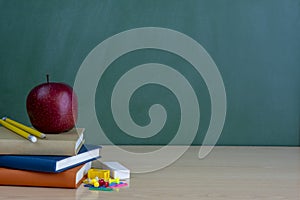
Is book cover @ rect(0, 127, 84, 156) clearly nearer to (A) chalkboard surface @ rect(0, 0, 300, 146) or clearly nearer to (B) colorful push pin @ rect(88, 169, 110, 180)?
(B) colorful push pin @ rect(88, 169, 110, 180)

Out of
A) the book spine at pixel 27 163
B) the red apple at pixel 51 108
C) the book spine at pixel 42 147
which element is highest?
the red apple at pixel 51 108

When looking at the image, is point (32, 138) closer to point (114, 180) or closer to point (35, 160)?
point (35, 160)

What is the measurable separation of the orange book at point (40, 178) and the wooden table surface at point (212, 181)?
12 millimetres

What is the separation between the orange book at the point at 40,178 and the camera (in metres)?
0.88

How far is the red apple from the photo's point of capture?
958 mm

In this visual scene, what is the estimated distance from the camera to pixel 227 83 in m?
1.40

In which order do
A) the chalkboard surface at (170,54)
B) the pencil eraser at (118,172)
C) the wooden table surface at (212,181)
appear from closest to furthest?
the wooden table surface at (212,181) < the pencil eraser at (118,172) < the chalkboard surface at (170,54)

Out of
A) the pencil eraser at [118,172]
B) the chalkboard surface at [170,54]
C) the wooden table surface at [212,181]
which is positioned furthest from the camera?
the chalkboard surface at [170,54]

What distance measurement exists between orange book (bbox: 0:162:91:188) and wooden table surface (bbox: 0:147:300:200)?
0.04 feet

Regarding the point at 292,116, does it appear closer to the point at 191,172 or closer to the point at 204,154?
the point at 204,154

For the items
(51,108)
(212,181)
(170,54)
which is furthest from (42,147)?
(170,54)

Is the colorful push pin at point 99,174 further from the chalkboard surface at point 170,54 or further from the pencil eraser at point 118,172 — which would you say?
the chalkboard surface at point 170,54

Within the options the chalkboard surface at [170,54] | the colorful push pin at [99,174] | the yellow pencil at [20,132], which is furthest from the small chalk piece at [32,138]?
the chalkboard surface at [170,54]

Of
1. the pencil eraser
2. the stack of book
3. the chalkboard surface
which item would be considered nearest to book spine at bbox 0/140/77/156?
the stack of book
